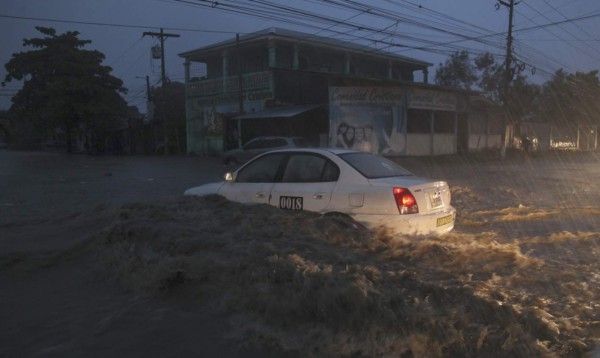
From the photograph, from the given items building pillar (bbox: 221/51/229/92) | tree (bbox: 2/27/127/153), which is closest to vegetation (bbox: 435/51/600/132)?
building pillar (bbox: 221/51/229/92)

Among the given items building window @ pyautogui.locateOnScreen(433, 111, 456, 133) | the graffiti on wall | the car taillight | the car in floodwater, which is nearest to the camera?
the car taillight

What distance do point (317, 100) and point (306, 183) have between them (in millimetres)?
23790

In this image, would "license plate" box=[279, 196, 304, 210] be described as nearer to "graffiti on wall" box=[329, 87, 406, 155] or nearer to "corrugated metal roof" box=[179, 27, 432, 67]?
"graffiti on wall" box=[329, 87, 406, 155]

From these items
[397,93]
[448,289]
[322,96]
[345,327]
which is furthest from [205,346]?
[322,96]

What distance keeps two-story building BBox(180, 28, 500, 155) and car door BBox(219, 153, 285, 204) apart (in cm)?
1673

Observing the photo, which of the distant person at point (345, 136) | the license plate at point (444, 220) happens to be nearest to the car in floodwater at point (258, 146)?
the distant person at point (345, 136)

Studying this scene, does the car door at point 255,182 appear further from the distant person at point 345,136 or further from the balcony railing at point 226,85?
the balcony railing at point 226,85

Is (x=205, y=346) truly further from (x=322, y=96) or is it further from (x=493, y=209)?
(x=322, y=96)

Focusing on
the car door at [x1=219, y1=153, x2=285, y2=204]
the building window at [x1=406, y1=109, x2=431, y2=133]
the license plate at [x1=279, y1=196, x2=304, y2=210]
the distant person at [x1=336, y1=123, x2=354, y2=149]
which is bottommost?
the license plate at [x1=279, y1=196, x2=304, y2=210]

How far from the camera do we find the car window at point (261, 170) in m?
6.81

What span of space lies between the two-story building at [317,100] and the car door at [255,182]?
1673 centimetres

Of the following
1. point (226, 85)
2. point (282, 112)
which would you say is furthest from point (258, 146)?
point (226, 85)

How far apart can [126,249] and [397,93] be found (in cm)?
2127

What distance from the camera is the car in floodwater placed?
2119 centimetres
